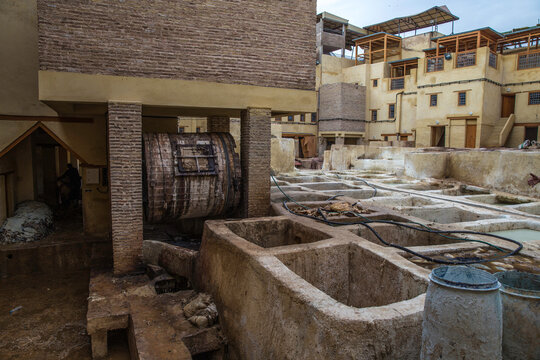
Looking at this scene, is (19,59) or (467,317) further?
(19,59)

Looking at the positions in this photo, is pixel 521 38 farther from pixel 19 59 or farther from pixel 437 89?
pixel 19 59

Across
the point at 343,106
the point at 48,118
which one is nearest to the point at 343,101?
the point at 343,106

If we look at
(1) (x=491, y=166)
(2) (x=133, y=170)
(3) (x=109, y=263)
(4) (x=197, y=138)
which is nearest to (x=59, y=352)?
(3) (x=109, y=263)

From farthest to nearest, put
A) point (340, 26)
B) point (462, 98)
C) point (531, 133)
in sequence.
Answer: point (340, 26), point (462, 98), point (531, 133)

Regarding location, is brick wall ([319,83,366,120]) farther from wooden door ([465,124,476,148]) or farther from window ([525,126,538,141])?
window ([525,126,538,141])

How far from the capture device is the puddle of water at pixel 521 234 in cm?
853

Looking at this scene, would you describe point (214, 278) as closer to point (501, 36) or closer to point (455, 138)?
point (455, 138)

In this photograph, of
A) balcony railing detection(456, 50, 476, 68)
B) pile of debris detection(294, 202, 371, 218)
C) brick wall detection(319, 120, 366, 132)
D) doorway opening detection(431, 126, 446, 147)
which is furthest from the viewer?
brick wall detection(319, 120, 366, 132)

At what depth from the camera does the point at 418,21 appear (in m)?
40.2

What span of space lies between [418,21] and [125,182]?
40128mm

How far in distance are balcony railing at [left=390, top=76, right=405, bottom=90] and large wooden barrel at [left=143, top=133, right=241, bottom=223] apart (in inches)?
1202

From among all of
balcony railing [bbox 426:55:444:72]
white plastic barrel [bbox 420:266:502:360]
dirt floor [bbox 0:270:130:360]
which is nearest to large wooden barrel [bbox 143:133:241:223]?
dirt floor [bbox 0:270:130:360]

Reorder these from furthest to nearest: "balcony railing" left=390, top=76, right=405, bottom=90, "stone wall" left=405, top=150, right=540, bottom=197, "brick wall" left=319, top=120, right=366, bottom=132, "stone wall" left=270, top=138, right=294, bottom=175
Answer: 1. "brick wall" left=319, top=120, right=366, bottom=132
2. "balcony railing" left=390, top=76, right=405, bottom=90
3. "stone wall" left=270, top=138, right=294, bottom=175
4. "stone wall" left=405, top=150, right=540, bottom=197

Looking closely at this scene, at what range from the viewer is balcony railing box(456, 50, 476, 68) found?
27.8 metres
